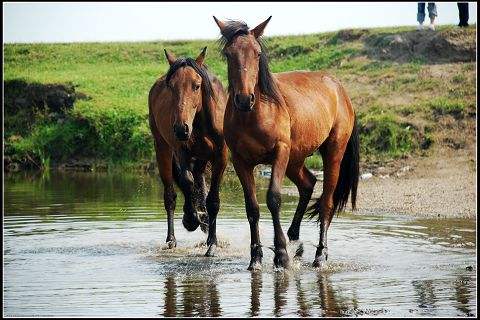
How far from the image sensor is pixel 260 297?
348 inches

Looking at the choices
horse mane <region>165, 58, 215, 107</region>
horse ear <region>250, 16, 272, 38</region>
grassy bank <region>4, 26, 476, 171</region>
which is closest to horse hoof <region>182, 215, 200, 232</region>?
horse mane <region>165, 58, 215, 107</region>

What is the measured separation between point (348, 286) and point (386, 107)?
13219mm

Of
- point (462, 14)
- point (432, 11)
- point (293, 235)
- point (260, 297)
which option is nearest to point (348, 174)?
point (293, 235)

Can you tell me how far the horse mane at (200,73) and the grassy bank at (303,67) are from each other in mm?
9022

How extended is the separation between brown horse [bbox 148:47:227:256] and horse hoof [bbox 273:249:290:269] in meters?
1.44

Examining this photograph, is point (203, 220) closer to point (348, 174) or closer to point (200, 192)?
point (200, 192)

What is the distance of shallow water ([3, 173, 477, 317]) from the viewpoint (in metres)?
8.46

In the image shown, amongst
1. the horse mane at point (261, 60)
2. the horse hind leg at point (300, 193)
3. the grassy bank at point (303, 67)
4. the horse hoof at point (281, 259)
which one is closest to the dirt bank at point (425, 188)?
the grassy bank at point (303, 67)

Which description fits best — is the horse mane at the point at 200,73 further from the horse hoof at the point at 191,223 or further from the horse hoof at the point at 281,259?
the horse hoof at the point at 281,259

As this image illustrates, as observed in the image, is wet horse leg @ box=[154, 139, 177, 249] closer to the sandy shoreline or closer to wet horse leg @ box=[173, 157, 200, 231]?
wet horse leg @ box=[173, 157, 200, 231]

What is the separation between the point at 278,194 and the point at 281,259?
0.69 metres

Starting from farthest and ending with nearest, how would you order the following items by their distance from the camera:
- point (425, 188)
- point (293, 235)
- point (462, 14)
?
1. point (462, 14)
2. point (425, 188)
3. point (293, 235)

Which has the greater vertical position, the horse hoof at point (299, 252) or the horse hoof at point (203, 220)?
the horse hoof at point (203, 220)

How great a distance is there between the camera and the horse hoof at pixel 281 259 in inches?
403
